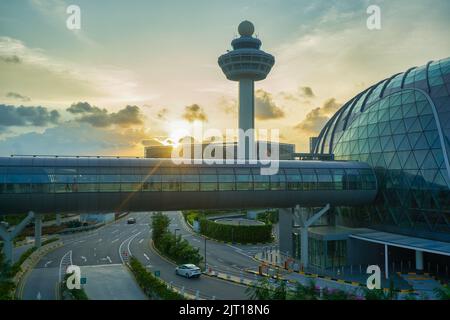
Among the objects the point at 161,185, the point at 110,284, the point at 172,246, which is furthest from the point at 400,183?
the point at 110,284

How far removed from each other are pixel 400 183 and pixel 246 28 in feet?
209

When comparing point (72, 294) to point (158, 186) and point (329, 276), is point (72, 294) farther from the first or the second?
point (329, 276)

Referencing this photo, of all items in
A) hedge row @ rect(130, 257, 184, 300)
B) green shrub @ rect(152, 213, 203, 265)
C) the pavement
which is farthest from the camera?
green shrub @ rect(152, 213, 203, 265)

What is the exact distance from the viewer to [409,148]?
44.1 metres

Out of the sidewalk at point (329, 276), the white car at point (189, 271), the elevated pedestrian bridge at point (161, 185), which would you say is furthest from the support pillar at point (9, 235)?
the sidewalk at point (329, 276)

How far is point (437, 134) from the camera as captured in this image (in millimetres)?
41594

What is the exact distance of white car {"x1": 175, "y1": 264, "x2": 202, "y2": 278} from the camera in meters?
40.9

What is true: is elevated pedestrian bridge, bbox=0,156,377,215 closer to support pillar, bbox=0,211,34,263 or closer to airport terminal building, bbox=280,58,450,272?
support pillar, bbox=0,211,34,263

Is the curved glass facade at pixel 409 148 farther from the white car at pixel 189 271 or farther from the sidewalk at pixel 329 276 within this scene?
the white car at pixel 189 271

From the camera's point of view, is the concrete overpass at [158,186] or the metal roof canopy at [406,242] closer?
the concrete overpass at [158,186]

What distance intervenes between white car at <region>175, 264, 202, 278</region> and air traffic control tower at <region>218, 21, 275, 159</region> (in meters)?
53.6

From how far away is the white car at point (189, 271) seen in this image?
40.9m

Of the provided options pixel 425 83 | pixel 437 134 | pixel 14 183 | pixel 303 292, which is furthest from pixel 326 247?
pixel 14 183

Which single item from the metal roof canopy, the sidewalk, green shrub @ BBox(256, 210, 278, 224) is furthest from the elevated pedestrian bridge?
green shrub @ BBox(256, 210, 278, 224)
